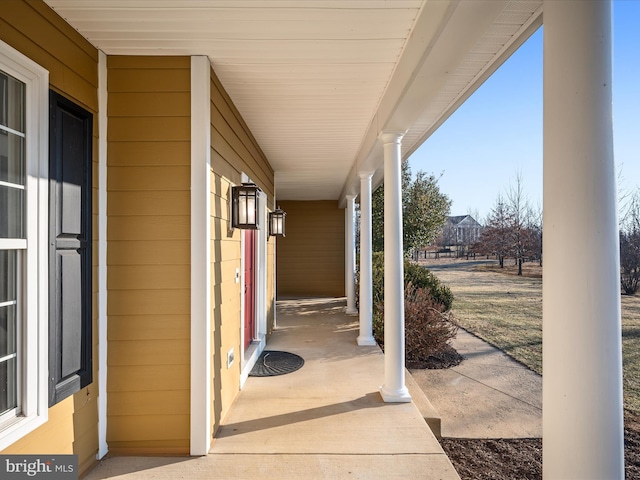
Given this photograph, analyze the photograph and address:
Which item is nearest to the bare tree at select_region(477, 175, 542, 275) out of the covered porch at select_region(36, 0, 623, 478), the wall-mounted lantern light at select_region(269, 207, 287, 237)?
the covered porch at select_region(36, 0, 623, 478)

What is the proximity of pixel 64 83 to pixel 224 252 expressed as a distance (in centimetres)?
140

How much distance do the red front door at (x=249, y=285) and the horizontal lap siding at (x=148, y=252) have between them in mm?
2014

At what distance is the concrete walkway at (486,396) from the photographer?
3.15 metres

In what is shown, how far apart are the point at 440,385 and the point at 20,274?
12.7ft

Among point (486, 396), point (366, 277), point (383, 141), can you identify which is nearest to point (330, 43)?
point (383, 141)

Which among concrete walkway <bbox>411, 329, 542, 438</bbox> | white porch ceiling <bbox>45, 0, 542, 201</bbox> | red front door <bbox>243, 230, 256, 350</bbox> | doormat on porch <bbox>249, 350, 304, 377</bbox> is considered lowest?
concrete walkway <bbox>411, 329, 542, 438</bbox>

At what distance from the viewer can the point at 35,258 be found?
178 centimetres

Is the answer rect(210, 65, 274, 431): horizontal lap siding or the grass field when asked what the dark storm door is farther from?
the grass field

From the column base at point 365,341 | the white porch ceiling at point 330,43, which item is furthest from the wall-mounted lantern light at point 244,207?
the column base at point 365,341

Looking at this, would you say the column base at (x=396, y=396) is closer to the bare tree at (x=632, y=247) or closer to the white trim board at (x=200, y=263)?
the white trim board at (x=200, y=263)

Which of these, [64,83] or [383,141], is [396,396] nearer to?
[383,141]

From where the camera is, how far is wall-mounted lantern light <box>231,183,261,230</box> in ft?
9.87

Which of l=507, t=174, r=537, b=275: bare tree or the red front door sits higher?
l=507, t=174, r=537, b=275: bare tree

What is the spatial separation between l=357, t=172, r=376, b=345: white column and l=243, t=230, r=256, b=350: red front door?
4.73 ft
